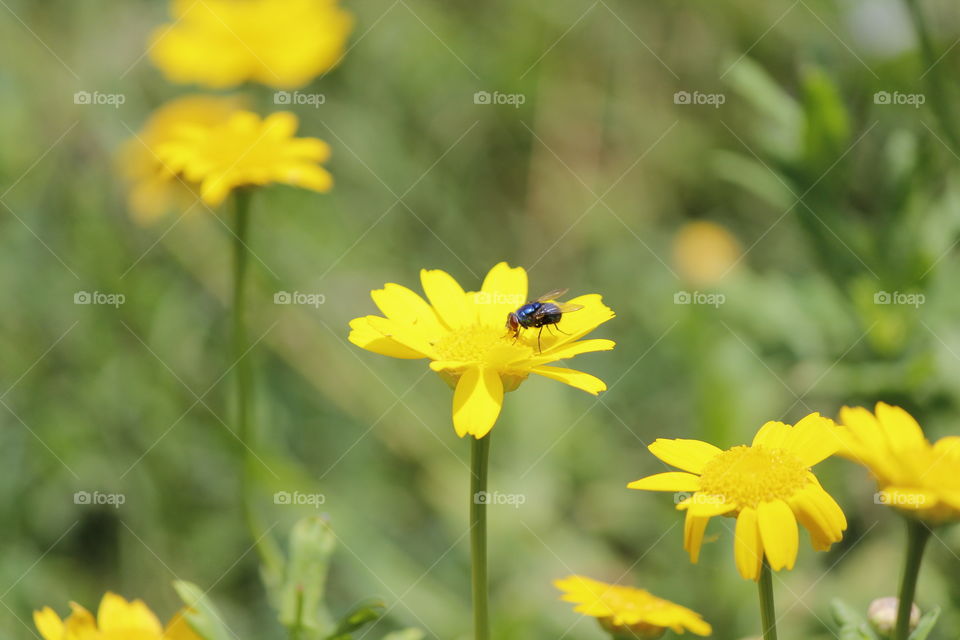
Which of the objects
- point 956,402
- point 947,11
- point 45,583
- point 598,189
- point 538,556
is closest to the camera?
point 956,402

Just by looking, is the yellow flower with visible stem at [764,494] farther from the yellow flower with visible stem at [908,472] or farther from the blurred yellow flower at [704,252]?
the blurred yellow flower at [704,252]

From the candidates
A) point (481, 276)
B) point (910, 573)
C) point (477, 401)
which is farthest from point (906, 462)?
point (481, 276)

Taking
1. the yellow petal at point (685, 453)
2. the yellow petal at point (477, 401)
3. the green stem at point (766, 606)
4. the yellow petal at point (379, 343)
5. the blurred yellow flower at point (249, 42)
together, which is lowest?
the green stem at point (766, 606)

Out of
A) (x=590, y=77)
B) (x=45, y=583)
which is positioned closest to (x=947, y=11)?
(x=590, y=77)

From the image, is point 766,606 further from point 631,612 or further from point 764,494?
point 631,612

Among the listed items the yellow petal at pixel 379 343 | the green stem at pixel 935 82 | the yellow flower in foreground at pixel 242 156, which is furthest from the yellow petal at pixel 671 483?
the green stem at pixel 935 82

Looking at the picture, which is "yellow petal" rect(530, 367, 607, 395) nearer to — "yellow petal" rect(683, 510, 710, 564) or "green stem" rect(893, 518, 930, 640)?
"yellow petal" rect(683, 510, 710, 564)

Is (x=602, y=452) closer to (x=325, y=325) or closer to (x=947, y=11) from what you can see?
(x=325, y=325)
